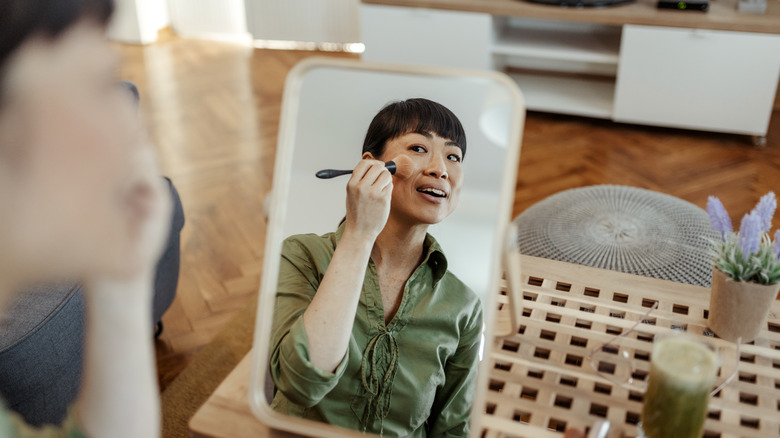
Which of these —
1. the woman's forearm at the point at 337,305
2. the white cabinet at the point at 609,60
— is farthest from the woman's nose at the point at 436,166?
the white cabinet at the point at 609,60

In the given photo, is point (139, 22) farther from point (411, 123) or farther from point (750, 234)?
point (750, 234)

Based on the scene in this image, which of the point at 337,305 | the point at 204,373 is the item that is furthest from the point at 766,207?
the point at 204,373

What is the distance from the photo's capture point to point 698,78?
2883mm

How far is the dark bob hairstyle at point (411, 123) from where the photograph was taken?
0.81 m

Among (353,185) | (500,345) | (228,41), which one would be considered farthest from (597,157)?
(228,41)

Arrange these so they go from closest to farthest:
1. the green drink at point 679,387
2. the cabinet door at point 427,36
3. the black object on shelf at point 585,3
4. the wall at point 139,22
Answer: the green drink at point 679,387 < the black object on shelf at point 585,3 < the cabinet door at point 427,36 < the wall at point 139,22

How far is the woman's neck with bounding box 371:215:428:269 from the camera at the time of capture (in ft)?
2.75

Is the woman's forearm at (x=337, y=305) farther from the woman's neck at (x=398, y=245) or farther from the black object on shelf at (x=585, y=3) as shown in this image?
the black object on shelf at (x=585, y=3)

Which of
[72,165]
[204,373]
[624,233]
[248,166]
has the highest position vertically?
[72,165]

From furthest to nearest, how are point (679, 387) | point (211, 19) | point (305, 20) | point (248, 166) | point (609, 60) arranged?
point (211, 19), point (305, 20), point (609, 60), point (248, 166), point (679, 387)

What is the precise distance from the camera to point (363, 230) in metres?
0.83

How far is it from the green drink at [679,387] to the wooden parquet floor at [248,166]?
133 centimetres

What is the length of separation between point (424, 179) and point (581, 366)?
35cm

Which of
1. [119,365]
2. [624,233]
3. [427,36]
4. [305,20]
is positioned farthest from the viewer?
[305,20]
